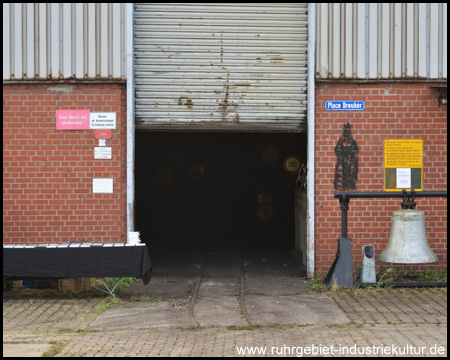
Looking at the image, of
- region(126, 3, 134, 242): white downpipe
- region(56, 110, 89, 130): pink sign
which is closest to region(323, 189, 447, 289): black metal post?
region(126, 3, 134, 242): white downpipe

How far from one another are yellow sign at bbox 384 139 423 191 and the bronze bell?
56.9 inches

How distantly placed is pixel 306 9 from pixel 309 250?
418 cm

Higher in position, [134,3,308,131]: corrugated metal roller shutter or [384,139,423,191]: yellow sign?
[134,3,308,131]: corrugated metal roller shutter

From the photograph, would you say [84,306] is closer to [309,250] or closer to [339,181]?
[309,250]

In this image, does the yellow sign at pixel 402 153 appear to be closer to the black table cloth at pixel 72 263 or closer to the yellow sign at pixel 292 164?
the black table cloth at pixel 72 263

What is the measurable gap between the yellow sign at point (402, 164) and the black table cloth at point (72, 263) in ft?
14.8

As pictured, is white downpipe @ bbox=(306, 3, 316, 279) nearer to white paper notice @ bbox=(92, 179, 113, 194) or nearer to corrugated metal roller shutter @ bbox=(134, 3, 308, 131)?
corrugated metal roller shutter @ bbox=(134, 3, 308, 131)

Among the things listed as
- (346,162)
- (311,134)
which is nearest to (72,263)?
(311,134)

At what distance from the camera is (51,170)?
10320 mm

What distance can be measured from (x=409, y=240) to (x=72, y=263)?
16.3 ft

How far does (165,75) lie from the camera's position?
10430 mm

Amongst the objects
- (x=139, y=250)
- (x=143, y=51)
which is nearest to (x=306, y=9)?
(x=143, y=51)

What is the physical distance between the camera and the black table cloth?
8820 mm

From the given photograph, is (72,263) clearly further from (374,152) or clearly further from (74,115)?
(374,152)
